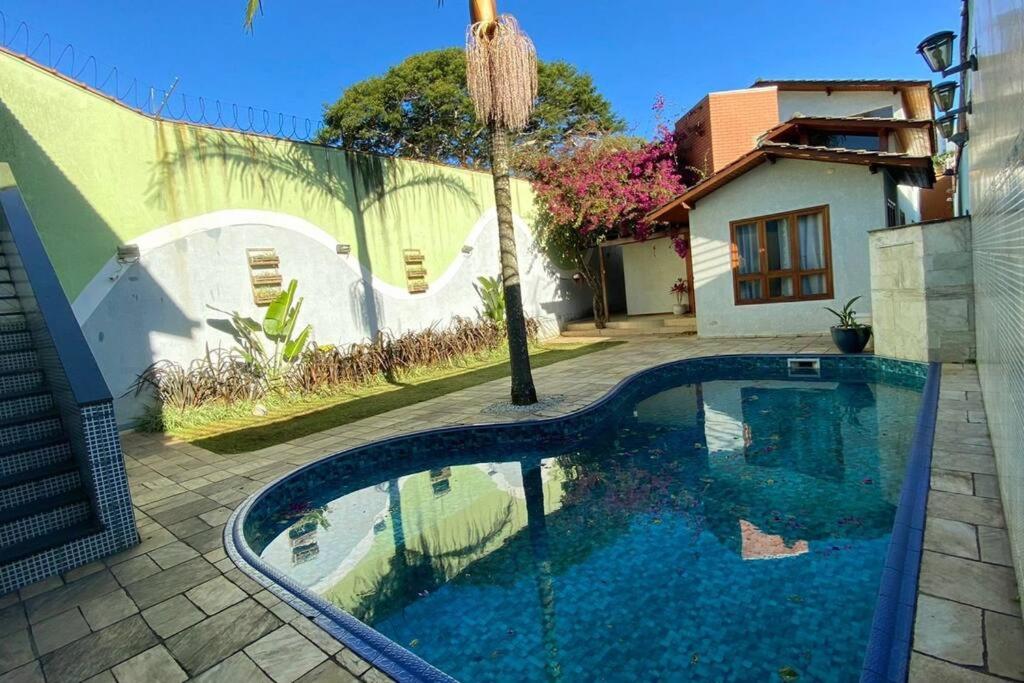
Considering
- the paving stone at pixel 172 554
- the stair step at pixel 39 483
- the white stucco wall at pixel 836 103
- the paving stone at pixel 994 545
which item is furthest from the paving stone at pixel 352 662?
the white stucco wall at pixel 836 103

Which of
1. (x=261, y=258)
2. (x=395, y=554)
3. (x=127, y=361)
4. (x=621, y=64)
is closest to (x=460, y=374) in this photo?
(x=261, y=258)

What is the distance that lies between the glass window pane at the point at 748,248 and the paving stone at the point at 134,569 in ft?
41.4

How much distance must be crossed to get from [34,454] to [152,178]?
246 inches

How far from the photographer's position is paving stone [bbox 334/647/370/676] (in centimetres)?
262

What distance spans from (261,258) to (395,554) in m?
7.65

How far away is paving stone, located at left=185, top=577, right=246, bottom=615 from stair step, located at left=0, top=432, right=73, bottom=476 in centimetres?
210

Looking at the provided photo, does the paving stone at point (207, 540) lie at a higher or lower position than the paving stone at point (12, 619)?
higher

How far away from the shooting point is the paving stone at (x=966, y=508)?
334cm

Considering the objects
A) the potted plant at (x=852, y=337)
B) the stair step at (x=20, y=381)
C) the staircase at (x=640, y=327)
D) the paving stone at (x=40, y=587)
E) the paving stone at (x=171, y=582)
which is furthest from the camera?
the staircase at (x=640, y=327)

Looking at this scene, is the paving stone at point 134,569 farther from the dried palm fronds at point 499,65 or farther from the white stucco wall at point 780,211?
the white stucco wall at point 780,211

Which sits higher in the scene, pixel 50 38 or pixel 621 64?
pixel 621 64

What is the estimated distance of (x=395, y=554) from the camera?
471 cm

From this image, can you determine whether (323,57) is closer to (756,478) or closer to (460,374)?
(460,374)

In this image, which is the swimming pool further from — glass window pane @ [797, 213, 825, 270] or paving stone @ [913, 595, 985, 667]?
glass window pane @ [797, 213, 825, 270]
